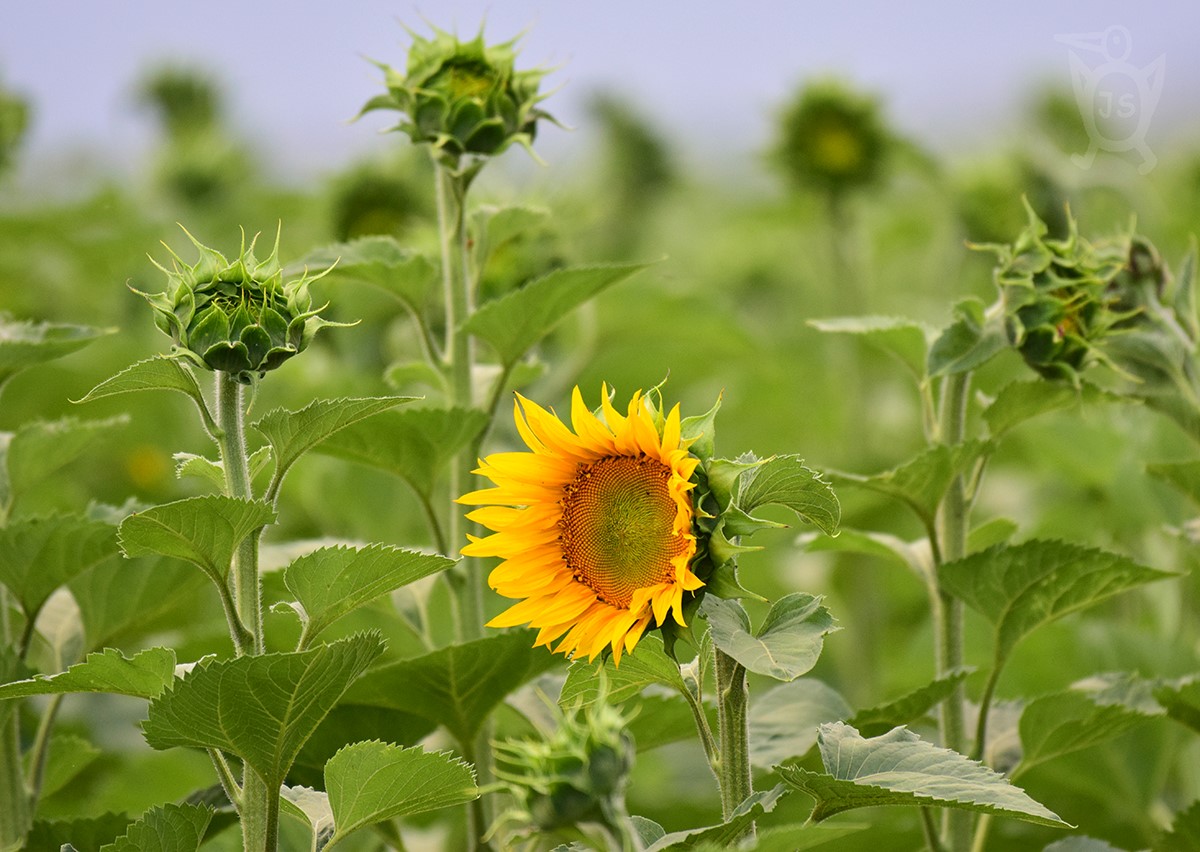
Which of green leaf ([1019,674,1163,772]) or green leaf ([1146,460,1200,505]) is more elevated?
green leaf ([1146,460,1200,505])

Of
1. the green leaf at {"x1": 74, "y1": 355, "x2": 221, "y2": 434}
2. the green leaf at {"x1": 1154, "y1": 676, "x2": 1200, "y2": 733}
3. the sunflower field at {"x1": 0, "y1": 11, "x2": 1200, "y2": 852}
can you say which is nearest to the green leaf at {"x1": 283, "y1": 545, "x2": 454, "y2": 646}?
the sunflower field at {"x1": 0, "y1": 11, "x2": 1200, "y2": 852}

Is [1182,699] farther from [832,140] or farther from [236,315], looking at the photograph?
[832,140]

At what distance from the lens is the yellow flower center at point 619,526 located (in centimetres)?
93

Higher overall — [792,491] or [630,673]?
[792,491]

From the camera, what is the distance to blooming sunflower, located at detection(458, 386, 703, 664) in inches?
35.6

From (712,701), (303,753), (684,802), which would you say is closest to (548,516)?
(712,701)

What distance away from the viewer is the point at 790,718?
3.92ft

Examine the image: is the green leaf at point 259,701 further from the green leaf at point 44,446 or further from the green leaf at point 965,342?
the green leaf at point 965,342

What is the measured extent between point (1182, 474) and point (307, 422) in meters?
0.82

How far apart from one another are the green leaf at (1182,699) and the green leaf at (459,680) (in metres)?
0.54

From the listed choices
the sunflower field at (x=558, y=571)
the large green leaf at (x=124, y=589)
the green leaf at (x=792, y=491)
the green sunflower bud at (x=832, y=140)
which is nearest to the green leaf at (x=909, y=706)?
the sunflower field at (x=558, y=571)

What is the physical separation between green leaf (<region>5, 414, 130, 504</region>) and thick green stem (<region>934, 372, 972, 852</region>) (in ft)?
2.47

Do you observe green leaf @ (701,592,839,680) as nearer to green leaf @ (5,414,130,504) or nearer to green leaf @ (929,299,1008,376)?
green leaf @ (929,299,1008,376)

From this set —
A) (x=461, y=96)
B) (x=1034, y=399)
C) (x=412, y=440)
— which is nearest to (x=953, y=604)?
(x=1034, y=399)
